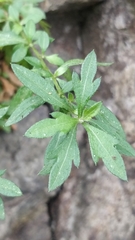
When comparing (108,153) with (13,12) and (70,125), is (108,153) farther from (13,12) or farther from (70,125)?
(13,12)

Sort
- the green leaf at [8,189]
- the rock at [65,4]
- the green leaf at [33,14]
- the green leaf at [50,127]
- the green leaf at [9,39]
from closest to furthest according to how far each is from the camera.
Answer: the green leaf at [50,127] < the green leaf at [8,189] < the green leaf at [9,39] < the green leaf at [33,14] < the rock at [65,4]

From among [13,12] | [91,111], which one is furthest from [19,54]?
[91,111]

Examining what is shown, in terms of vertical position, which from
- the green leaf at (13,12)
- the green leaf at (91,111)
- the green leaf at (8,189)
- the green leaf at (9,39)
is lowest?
the green leaf at (8,189)

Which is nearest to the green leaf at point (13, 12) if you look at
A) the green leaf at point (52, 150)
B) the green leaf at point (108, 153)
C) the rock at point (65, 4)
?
the rock at point (65, 4)

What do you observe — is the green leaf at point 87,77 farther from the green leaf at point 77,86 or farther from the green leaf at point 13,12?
the green leaf at point 13,12

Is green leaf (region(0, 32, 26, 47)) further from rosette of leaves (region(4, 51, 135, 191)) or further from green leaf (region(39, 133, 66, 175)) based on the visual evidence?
green leaf (region(39, 133, 66, 175))

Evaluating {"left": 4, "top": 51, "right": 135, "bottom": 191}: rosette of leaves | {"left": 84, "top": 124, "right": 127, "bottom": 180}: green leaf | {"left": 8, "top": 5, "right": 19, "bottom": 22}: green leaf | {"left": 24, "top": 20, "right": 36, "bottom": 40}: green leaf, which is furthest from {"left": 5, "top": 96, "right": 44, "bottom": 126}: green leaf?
{"left": 8, "top": 5, "right": 19, "bottom": 22}: green leaf

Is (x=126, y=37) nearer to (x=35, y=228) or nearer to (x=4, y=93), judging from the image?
(x=4, y=93)

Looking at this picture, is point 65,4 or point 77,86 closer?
point 77,86
